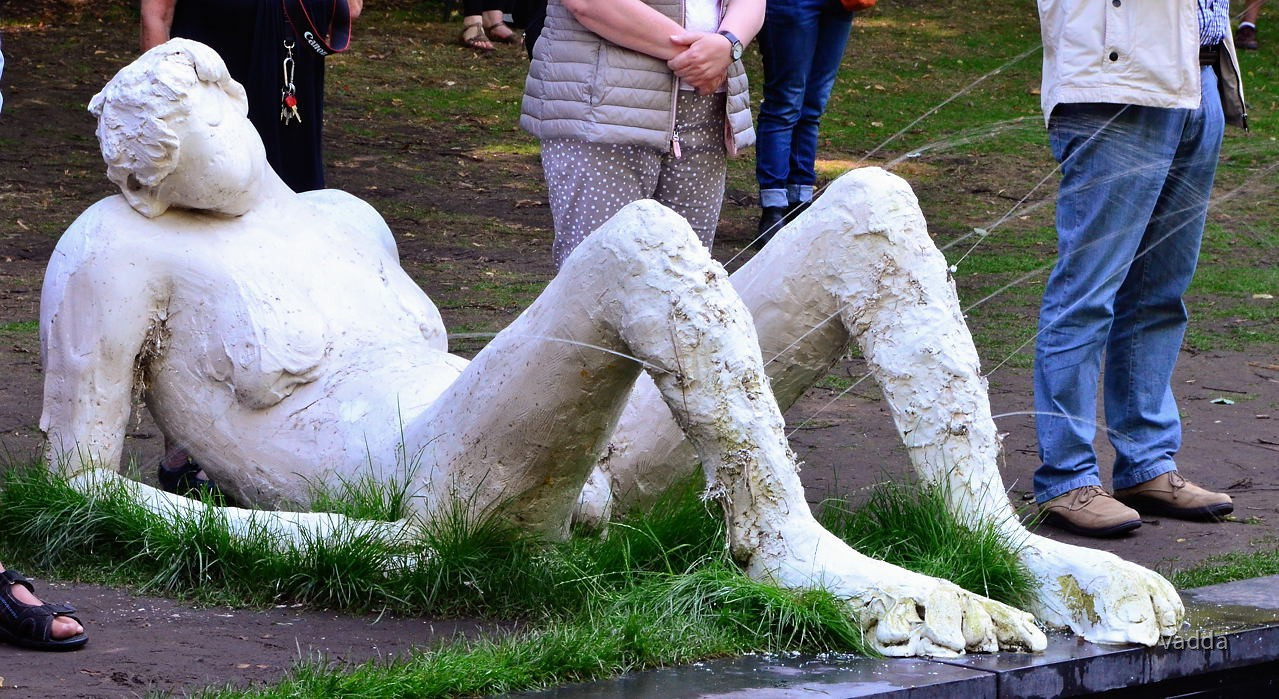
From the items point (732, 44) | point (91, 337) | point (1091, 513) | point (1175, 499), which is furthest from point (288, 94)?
point (1175, 499)

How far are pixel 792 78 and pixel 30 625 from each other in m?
6.57

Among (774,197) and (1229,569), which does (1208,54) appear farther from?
(774,197)

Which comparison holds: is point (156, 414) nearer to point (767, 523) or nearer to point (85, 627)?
point (85, 627)

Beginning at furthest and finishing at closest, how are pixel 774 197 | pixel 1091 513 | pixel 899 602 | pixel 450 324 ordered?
1. pixel 774 197
2. pixel 450 324
3. pixel 1091 513
4. pixel 899 602

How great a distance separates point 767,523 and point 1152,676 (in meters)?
0.86

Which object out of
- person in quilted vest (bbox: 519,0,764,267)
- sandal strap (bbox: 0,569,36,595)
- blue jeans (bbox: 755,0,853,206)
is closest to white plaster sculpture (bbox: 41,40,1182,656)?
sandal strap (bbox: 0,569,36,595)

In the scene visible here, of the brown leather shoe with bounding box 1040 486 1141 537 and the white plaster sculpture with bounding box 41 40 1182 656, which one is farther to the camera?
the brown leather shoe with bounding box 1040 486 1141 537

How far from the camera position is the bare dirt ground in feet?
10.9

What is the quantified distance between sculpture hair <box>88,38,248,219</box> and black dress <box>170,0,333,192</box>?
3.94 feet

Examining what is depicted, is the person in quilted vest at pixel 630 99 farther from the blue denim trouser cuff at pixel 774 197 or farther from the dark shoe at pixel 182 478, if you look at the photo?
the blue denim trouser cuff at pixel 774 197

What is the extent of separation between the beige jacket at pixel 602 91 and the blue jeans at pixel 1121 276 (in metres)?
1.11

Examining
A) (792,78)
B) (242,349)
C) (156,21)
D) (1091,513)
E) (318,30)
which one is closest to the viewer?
(242,349)

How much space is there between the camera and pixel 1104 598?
3.44 meters

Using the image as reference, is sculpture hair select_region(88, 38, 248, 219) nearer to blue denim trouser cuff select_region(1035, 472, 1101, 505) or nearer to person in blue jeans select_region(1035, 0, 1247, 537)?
person in blue jeans select_region(1035, 0, 1247, 537)
